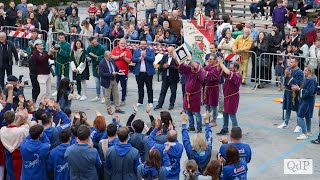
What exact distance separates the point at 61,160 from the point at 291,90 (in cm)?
731

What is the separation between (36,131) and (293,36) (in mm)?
12385

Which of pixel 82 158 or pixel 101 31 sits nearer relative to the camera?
pixel 82 158

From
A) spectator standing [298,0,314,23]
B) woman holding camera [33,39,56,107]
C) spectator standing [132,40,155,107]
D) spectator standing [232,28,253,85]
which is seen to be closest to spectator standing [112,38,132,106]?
spectator standing [132,40,155,107]

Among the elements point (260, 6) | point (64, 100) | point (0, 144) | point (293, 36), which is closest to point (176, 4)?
point (260, 6)

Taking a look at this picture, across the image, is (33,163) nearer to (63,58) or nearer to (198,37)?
(63,58)

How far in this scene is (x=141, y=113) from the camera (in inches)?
786

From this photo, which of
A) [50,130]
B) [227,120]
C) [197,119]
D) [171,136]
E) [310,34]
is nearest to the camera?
[171,136]

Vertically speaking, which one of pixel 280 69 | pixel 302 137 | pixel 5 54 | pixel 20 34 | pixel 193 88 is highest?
pixel 20 34

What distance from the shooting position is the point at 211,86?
1806cm

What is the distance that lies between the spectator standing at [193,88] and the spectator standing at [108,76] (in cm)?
246

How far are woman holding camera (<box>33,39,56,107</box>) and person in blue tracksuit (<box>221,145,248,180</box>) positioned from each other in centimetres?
946

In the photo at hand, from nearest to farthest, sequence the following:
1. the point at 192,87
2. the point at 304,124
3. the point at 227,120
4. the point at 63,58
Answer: the point at 304,124
the point at 192,87
the point at 227,120
the point at 63,58

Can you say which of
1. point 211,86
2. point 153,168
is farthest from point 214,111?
point 153,168

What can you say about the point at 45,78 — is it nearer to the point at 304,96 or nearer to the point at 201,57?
the point at 201,57
